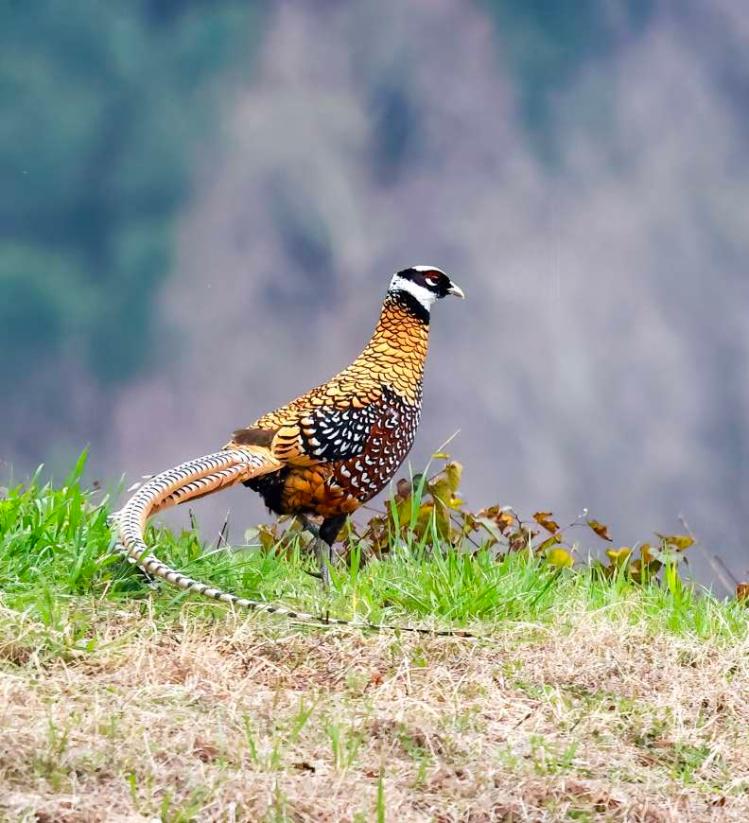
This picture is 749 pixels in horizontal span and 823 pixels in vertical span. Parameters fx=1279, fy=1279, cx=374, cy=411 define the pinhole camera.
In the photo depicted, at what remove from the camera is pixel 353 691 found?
15.9ft

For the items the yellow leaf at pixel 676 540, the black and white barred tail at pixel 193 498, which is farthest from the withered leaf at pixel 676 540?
the black and white barred tail at pixel 193 498

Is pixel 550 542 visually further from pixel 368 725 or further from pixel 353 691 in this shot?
pixel 368 725

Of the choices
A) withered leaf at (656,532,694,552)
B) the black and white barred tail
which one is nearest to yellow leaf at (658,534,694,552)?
withered leaf at (656,532,694,552)

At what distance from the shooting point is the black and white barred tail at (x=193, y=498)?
5.26 metres

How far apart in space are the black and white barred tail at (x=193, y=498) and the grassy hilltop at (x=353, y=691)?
92 millimetres

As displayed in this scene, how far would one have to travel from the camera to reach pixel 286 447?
6648mm

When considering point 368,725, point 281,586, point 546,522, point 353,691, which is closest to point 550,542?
point 546,522

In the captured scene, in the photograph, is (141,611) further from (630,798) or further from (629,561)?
(629,561)

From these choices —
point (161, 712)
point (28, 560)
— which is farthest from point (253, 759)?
point (28, 560)

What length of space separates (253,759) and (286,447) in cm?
282

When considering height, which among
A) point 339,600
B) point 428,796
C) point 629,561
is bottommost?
point 428,796

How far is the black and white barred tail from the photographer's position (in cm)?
526

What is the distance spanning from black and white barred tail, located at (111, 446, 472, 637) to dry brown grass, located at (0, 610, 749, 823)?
124mm

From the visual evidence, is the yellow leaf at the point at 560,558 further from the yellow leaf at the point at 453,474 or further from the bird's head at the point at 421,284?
the bird's head at the point at 421,284
